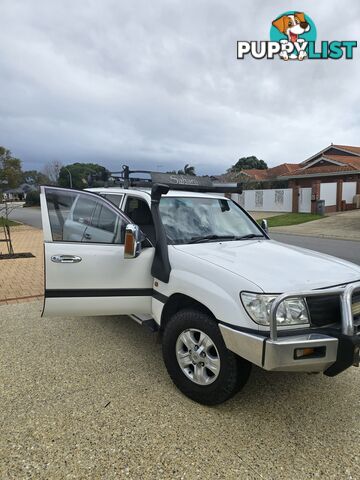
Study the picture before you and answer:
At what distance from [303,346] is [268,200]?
88.5 feet

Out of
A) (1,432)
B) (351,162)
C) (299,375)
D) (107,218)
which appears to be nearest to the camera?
(1,432)

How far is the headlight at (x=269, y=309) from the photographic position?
7.59 feet

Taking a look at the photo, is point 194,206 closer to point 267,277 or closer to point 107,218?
point 107,218

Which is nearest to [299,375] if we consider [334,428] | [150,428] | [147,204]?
[334,428]

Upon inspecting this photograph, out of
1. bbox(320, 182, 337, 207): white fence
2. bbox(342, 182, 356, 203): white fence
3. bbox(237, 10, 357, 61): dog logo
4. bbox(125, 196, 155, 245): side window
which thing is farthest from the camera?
bbox(342, 182, 356, 203): white fence

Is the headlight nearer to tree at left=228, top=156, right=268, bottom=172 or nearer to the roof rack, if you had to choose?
the roof rack

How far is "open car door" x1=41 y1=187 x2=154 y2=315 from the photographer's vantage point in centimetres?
323

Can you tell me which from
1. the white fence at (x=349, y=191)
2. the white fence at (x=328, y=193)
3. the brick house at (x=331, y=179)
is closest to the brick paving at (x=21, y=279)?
the white fence at (x=328, y=193)

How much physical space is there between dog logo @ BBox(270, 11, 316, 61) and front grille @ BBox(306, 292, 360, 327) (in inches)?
523

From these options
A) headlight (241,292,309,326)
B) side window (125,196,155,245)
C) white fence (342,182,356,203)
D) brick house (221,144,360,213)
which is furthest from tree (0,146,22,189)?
headlight (241,292,309,326)

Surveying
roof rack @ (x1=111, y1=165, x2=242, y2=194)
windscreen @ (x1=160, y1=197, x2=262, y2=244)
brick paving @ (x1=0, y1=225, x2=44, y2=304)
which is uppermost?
roof rack @ (x1=111, y1=165, x2=242, y2=194)

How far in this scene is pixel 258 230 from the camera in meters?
4.04

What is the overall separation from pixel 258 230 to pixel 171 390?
1998 millimetres

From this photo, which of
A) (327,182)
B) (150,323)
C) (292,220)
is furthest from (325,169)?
(150,323)
